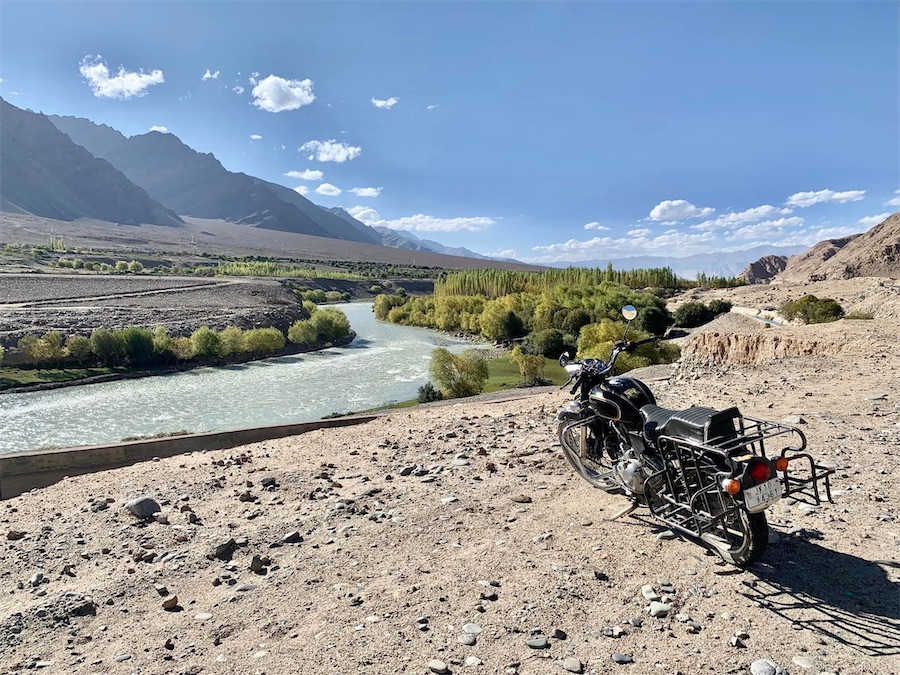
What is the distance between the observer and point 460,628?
3551 mm

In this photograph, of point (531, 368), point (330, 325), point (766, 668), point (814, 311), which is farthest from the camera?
point (330, 325)

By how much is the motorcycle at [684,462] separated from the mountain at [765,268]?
157428mm

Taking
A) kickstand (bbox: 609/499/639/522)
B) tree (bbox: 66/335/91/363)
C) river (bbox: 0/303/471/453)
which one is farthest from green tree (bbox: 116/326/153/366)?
kickstand (bbox: 609/499/639/522)

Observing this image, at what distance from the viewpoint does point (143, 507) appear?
609 cm

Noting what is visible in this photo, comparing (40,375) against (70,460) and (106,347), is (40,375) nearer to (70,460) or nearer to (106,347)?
(106,347)

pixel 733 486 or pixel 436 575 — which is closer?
pixel 733 486

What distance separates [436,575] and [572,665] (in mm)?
1411

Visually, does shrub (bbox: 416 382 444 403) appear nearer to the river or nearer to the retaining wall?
the river

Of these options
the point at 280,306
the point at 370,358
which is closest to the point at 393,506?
the point at 370,358

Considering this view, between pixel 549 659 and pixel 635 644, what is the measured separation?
0.55 metres

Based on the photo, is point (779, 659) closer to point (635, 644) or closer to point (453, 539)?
point (635, 644)

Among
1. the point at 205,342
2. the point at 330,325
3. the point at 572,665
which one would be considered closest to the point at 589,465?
the point at 572,665

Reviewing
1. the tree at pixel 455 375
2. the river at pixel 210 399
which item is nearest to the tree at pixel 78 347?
the river at pixel 210 399

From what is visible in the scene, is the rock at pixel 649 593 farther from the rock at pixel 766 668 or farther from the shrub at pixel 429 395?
the shrub at pixel 429 395
